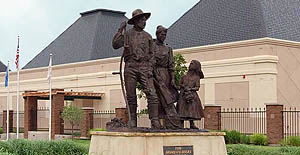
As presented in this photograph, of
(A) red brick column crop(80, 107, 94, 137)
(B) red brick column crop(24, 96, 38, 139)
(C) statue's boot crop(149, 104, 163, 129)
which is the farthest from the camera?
(B) red brick column crop(24, 96, 38, 139)

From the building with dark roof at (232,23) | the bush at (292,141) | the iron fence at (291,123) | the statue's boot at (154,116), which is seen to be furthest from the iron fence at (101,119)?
the statue's boot at (154,116)

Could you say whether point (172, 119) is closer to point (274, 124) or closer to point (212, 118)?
point (274, 124)

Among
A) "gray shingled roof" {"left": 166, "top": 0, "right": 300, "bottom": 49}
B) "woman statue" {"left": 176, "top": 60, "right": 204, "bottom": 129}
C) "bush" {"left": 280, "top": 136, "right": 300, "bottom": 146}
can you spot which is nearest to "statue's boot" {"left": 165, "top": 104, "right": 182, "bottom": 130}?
"woman statue" {"left": 176, "top": 60, "right": 204, "bottom": 129}

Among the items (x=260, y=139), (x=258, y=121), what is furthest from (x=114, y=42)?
(x=258, y=121)

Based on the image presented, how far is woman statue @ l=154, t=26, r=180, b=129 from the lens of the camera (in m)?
16.3

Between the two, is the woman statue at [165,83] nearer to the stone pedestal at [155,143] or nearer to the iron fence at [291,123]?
the stone pedestal at [155,143]

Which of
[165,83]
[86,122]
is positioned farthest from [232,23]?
[165,83]

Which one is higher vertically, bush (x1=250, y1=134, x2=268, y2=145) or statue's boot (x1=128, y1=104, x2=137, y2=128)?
statue's boot (x1=128, y1=104, x2=137, y2=128)

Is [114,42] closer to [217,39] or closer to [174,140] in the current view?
[174,140]

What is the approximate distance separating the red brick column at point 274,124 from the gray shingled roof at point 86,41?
2487 cm

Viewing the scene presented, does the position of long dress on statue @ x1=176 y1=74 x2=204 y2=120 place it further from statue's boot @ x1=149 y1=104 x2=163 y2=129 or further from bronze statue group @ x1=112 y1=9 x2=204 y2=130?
statue's boot @ x1=149 y1=104 x2=163 y2=129

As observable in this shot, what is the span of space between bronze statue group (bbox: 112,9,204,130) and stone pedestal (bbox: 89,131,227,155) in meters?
0.57

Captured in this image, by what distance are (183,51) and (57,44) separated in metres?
22.4

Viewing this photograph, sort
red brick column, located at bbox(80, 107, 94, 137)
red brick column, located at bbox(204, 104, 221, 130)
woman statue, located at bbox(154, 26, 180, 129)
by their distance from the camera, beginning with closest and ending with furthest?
woman statue, located at bbox(154, 26, 180, 129) < red brick column, located at bbox(204, 104, 221, 130) < red brick column, located at bbox(80, 107, 94, 137)
